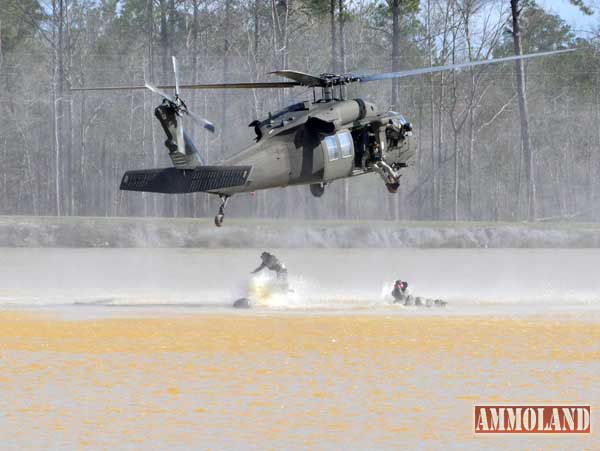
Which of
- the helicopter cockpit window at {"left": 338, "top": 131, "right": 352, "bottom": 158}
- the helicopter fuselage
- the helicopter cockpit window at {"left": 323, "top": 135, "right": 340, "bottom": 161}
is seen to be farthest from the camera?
the helicopter cockpit window at {"left": 338, "top": 131, "right": 352, "bottom": 158}

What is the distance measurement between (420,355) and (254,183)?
5039 mm

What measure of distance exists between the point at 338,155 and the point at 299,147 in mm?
985

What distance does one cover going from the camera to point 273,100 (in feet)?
226

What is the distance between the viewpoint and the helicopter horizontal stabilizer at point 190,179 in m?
22.8

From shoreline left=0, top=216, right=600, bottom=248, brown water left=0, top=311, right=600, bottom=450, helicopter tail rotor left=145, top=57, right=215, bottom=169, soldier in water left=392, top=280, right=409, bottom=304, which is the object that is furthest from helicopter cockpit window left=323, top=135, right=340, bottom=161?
→ shoreline left=0, top=216, right=600, bottom=248

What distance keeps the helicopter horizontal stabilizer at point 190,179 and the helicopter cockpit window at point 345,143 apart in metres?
2.84

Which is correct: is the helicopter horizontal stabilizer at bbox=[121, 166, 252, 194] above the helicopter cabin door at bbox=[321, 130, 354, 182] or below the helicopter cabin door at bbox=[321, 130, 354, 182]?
below

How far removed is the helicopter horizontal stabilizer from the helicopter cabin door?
2365mm

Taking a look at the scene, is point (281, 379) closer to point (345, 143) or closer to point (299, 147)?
point (299, 147)

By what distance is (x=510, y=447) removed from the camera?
1345cm

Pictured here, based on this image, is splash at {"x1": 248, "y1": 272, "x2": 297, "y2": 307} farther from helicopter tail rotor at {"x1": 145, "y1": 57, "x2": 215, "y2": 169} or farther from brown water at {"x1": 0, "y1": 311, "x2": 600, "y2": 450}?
helicopter tail rotor at {"x1": 145, "y1": 57, "x2": 215, "y2": 169}

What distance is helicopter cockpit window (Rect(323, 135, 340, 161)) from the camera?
24.7m

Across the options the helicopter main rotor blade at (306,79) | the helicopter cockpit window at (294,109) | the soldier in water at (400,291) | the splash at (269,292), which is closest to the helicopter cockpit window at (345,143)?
the helicopter cockpit window at (294,109)

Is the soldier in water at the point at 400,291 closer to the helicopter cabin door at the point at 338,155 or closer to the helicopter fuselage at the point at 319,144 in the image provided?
the helicopter fuselage at the point at 319,144
